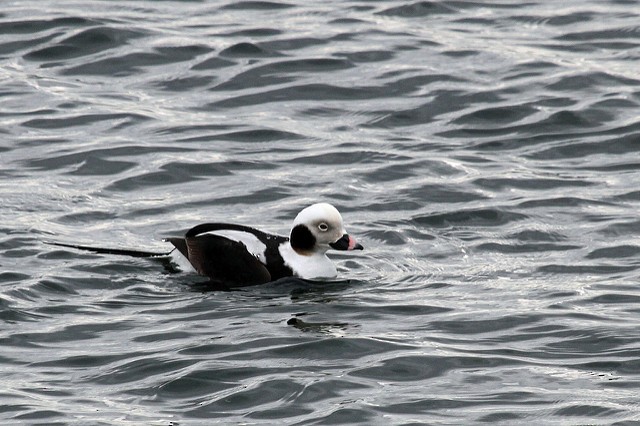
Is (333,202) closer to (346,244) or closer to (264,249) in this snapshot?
(346,244)

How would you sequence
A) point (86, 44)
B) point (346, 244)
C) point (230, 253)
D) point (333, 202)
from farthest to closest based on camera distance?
point (86, 44), point (333, 202), point (346, 244), point (230, 253)

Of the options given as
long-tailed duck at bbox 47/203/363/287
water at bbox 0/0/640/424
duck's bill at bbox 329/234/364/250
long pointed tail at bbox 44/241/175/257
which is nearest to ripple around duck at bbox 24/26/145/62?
water at bbox 0/0/640/424

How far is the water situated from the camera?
9.92 metres

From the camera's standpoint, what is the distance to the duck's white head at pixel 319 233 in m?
12.7

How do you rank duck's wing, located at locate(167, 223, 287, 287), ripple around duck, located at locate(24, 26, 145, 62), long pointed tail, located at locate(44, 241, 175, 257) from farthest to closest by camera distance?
ripple around duck, located at locate(24, 26, 145, 62) < long pointed tail, located at locate(44, 241, 175, 257) < duck's wing, located at locate(167, 223, 287, 287)

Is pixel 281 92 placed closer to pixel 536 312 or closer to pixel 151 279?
pixel 151 279

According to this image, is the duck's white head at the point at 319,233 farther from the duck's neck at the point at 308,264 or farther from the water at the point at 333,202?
the water at the point at 333,202

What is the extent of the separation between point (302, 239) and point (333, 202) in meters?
1.88

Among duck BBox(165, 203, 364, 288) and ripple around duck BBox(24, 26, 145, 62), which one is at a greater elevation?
ripple around duck BBox(24, 26, 145, 62)

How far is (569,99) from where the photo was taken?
1772 cm

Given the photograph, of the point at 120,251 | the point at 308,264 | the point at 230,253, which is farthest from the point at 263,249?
the point at 120,251

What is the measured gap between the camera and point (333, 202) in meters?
14.5

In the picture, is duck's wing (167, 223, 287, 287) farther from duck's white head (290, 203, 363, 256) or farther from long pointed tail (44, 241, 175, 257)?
long pointed tail (44, 241, 175, 257)

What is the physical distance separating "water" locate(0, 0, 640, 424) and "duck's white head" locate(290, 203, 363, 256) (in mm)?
344
